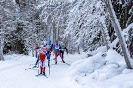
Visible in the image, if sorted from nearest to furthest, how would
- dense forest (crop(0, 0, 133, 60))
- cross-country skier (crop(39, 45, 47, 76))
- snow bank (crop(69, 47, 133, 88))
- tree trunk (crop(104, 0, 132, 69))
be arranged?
snow bank (crop(69, 47, 133, 88)) < tree trunk (crop(104, 0, 132, 69)) < dense forest (crop(0, 0, 133, 60)) < cross-country skier (crop(39, 45, 47, 76))

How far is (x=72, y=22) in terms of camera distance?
11.2m

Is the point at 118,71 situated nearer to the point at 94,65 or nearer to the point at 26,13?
the point at 94,65

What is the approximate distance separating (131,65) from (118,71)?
2.02 feet

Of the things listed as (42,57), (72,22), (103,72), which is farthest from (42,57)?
(103,72)

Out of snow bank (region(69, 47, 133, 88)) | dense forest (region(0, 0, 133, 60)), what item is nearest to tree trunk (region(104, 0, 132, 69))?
dense forest (region(0, 0, 133, 60))

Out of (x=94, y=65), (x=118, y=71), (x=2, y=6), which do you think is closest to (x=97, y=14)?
(x=94, y=65)

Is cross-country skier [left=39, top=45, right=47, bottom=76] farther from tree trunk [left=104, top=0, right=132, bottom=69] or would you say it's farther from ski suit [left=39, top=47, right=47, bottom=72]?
tree trunk [left=104, top=0, right=132, bottom=69]

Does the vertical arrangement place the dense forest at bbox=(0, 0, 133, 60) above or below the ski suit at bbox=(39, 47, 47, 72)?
above

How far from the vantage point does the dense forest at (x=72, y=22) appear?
9.13 m

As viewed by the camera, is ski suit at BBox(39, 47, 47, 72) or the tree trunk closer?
the tree trunk

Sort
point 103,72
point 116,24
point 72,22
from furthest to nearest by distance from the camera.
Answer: point 72,22
point 103,72
point 116,24

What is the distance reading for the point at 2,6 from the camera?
66.0 ft

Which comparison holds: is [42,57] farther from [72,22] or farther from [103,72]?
[103,72]

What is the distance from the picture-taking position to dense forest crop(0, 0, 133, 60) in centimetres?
913
